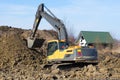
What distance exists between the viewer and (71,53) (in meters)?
25.2

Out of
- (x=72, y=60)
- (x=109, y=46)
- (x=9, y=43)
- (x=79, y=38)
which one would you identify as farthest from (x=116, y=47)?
(x=72, y=60)

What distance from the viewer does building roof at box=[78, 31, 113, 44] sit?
72.0 m

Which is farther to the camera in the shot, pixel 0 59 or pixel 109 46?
pixel 109 46

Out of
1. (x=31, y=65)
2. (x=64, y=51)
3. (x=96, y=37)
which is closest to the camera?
(x=64, y=51)

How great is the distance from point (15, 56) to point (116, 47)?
4571 centimetres

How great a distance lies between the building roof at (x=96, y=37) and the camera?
7200 cm

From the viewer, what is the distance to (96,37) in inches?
2899

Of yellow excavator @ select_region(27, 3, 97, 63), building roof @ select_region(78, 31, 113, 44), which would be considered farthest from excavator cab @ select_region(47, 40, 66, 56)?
building roof @ select_region(78, 31, 113, 44)

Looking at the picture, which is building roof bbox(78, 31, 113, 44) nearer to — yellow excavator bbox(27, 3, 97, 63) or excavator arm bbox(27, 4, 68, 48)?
excavator arm bbox(27, 4, 68, 48)

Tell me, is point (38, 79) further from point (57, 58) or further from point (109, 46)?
point (109, 46)

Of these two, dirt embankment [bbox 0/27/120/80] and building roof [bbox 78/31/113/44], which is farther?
building roof [bbox 78/31/113/44]

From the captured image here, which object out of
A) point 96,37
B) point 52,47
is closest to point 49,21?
point 52,47

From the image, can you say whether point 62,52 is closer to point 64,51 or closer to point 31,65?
point 64,51

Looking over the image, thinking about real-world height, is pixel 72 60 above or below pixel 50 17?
below
